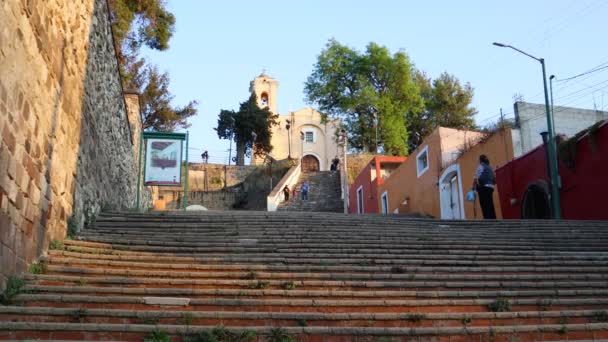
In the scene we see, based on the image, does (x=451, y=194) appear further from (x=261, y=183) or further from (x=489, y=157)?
(x=261, y=183)

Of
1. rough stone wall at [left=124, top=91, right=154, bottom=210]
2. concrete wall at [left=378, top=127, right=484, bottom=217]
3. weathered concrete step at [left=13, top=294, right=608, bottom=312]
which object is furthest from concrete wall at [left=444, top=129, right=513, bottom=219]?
weathered concrete step at [left=13, top=294, right=608, bottom=312]

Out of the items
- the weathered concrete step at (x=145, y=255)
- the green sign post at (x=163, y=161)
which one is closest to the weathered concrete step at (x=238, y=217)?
the weathered concrete step at (x=145, y=255)

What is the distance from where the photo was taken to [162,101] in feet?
91.2

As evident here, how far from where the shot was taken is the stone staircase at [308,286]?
6035mm

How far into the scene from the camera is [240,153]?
51.4 metres

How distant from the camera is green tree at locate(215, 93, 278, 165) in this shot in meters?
51.1

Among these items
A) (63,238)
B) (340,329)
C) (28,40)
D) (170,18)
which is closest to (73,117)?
(63,238)

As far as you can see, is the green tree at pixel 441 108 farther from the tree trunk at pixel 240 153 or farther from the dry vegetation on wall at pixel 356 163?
the tree trunk at pixel 240 153

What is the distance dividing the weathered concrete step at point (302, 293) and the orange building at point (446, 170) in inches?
435

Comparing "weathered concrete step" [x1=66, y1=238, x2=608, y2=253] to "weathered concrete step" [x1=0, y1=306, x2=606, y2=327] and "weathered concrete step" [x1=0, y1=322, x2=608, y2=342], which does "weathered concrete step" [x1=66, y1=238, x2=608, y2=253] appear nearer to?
"weathered concrete step" [x1=0, y1=306, x2=606, y2=327]

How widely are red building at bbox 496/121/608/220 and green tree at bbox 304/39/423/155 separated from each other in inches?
885

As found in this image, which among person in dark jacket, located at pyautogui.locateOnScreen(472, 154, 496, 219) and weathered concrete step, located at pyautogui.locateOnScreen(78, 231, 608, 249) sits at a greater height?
person in dark jacket, located at pyautogui.locateOnScreen(472, 154, 496, 219)

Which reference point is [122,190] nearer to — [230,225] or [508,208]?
[230,225]

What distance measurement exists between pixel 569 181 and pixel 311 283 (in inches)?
377
